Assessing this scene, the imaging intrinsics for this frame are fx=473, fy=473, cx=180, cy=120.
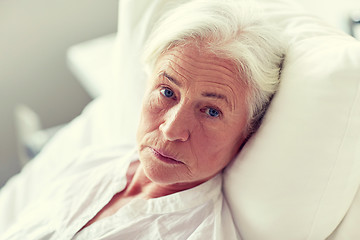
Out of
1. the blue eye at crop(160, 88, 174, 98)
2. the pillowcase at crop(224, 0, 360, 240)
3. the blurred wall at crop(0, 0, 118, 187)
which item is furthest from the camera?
the blurred wall at crop(0, 0, 118, 187)

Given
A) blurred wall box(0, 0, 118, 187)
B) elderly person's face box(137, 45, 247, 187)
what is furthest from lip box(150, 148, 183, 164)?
blurred wall box(0, 0, 118, 187)

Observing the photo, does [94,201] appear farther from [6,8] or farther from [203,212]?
[6,8]

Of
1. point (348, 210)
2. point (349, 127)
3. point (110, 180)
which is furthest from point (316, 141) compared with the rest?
point (110, 180)

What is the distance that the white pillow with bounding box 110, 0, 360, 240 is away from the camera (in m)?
0.92

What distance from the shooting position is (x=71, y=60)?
184 centimetres

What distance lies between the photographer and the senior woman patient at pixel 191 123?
3.28ft

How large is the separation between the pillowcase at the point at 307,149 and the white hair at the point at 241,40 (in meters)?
0.03

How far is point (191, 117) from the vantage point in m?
1.01

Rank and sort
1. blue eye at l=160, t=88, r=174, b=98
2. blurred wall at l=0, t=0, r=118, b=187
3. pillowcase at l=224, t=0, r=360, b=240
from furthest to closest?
blurred wall at l=0, t=0, r=118, b=187 < blue eye at l=160, t=88, r=174, b=98 < pillowcase at l=224, t=0, r=360, b=240

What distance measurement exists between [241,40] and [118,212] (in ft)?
1.62

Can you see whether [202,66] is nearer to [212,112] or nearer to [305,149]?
[212,112]

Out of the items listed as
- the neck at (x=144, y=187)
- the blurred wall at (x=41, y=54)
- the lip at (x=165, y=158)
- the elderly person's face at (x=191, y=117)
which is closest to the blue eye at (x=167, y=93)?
the elderly person's face at (x=191, y=117)

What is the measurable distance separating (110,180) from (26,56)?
1089 millimetres

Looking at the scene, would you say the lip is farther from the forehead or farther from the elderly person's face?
the forehead
